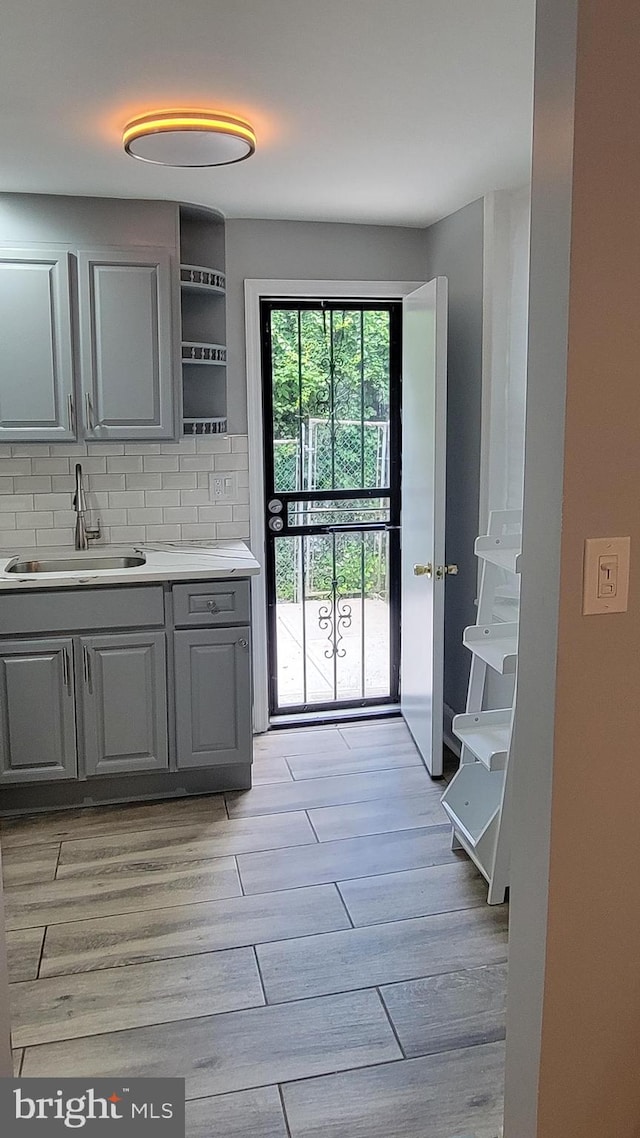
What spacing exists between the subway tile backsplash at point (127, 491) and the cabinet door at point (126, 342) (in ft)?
0.95

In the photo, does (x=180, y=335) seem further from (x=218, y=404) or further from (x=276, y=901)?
(x=276, y=901)

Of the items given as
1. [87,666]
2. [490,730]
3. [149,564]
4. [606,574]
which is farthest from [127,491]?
[606,574]

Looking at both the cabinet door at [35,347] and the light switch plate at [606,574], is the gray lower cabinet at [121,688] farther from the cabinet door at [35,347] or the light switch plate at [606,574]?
the light switch plate at [606,574]

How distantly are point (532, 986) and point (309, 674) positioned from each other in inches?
116

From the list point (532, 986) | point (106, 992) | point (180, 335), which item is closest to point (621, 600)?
point (532, 986)

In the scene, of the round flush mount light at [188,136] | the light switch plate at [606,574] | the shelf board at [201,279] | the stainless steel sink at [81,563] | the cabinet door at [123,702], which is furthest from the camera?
the stainless steel sink at [81,563]

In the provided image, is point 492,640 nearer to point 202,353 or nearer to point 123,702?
point 123,702

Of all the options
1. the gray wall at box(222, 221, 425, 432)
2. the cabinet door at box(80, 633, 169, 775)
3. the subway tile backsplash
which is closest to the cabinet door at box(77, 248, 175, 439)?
the subway tile backsplash

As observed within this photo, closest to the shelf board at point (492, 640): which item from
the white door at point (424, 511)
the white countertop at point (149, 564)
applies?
the white door at point (424, 511)

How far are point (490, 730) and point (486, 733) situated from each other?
0.03m

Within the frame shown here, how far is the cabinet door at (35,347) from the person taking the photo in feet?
11.6

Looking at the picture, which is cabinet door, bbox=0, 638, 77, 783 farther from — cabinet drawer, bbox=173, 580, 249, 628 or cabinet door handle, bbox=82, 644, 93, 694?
cabinet drawer, bbox=173, 580, 249, 628

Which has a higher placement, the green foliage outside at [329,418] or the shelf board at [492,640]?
the green foliage outside at [329,418]

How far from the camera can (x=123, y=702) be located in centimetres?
356
